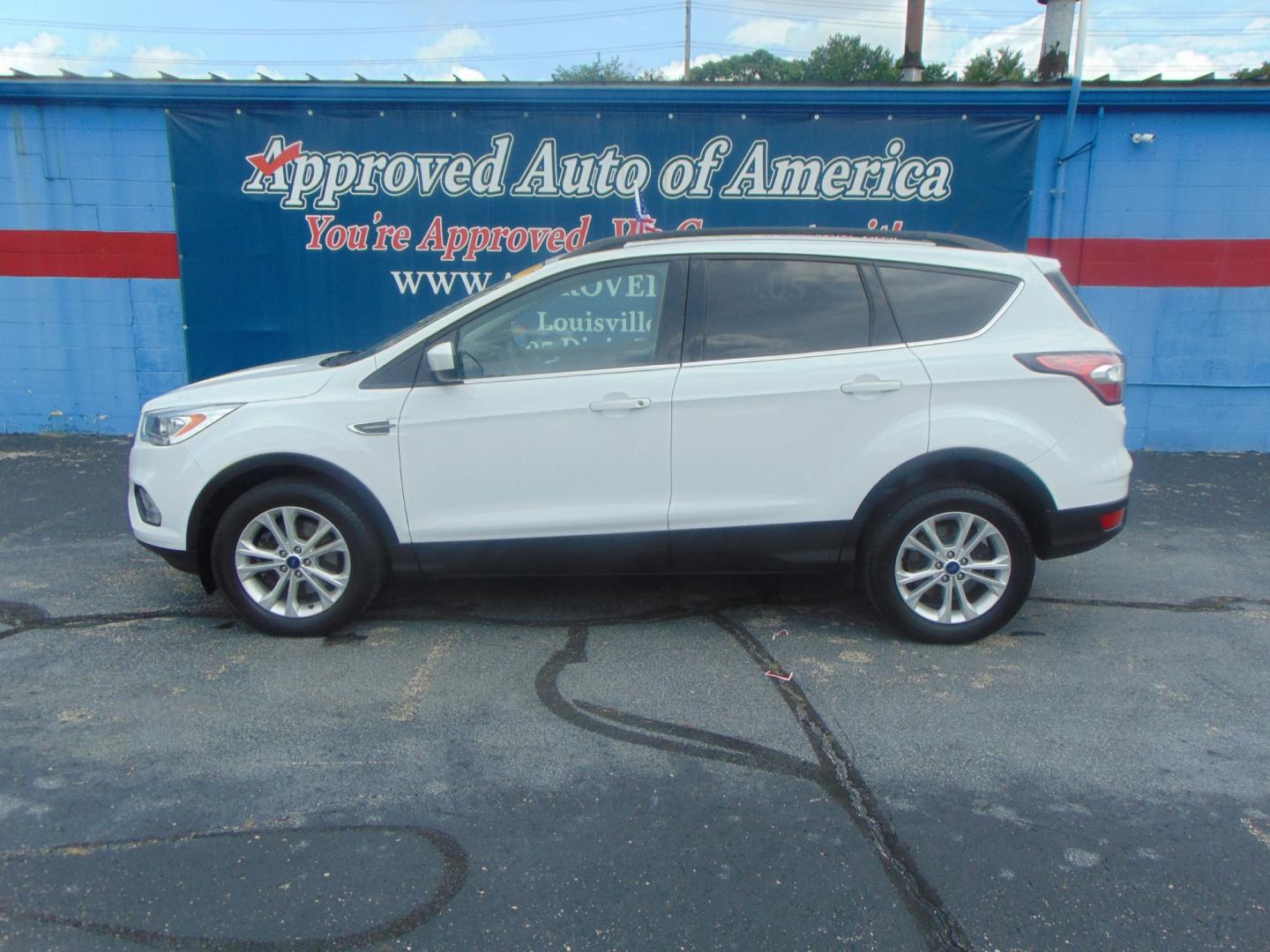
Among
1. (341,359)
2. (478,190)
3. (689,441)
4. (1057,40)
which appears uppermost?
(1057,40)

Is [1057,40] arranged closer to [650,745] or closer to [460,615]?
[460,615]

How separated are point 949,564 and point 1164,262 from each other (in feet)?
20.4

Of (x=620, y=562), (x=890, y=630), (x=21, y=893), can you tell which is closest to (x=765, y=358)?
(x=620, y=562)

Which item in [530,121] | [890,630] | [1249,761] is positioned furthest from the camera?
[530,121]

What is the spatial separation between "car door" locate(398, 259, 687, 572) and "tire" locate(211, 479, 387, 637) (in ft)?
0.97

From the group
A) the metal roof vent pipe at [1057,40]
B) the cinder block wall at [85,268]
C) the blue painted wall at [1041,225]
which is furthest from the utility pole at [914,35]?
the cinder block wall at [85,268]

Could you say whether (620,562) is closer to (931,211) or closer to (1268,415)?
(931,211)

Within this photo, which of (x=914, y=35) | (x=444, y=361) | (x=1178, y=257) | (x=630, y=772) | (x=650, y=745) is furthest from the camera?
(x=914, y=35)

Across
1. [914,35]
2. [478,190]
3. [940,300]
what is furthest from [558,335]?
[914,35]

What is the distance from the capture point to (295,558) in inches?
175

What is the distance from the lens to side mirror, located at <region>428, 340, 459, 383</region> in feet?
13.8

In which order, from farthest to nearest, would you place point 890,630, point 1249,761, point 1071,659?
point 890,630 → point 1071,659 → point 1249,761

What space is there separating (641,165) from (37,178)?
228 inches

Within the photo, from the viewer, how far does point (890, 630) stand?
4664 mm
